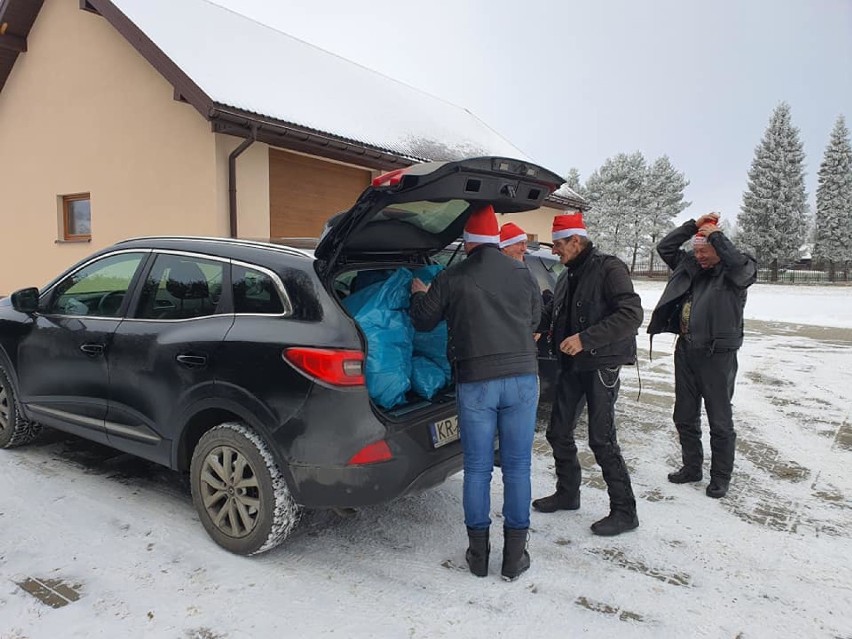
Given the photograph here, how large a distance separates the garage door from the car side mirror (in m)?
5.83

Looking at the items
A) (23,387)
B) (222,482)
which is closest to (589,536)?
(222,482)

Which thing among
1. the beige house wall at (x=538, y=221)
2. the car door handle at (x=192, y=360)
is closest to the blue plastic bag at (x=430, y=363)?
the car door handle at (x=192, y=360)

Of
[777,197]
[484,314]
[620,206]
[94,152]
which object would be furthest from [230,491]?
[620,206]

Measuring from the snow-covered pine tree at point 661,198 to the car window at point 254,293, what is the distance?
4858cm

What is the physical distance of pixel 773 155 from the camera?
37.1 meters

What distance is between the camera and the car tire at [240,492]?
290 cm

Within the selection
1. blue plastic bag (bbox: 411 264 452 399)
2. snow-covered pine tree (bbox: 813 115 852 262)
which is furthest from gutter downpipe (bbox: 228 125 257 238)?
snow-covered pine tree (bbox: 813 115 852 262)

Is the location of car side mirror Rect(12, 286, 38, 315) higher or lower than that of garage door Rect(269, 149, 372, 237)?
lower

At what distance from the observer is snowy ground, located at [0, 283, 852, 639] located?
2.53 m

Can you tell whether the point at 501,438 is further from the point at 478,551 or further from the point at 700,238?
the point at 700,238

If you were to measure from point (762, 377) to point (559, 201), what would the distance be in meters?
11.4

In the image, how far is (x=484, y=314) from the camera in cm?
287

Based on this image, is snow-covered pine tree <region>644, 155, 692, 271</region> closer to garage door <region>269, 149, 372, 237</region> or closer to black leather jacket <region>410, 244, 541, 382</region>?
garage door <region>269, 149, 372, 237</region>

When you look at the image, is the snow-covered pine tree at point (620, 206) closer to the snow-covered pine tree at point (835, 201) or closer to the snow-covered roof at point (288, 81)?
the snow-covered pine tree at point (835, 201)
